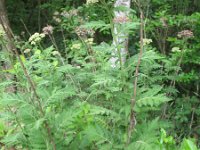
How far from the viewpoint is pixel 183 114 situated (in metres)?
5.43

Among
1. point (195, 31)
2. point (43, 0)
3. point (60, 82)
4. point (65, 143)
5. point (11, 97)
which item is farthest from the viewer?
point (43, 0)

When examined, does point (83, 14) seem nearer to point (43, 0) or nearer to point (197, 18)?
point (197, 18)

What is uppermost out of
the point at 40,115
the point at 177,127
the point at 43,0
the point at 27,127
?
the point at 40,115

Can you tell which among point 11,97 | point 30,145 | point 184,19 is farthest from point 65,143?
point 184,19

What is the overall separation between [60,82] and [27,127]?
0.96 meters

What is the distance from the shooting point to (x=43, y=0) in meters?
11.9

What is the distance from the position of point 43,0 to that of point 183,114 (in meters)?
7.79

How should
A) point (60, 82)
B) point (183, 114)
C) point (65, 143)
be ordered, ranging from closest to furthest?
point (65, 143) → point (60, 82) → point (183, 114)

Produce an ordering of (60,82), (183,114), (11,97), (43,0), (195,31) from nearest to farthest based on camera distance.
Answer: (11,97)
(60,82)
(183,114)
(195,31)
(43,0)

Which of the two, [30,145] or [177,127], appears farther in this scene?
[177,127]

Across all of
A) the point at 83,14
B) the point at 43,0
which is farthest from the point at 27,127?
the point at 43,0

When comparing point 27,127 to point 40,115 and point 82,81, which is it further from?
point 82,81

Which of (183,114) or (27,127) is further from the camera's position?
(183,114)

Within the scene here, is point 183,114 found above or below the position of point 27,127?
below
